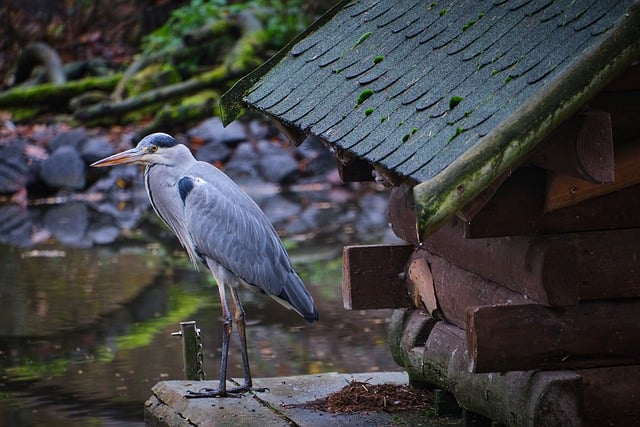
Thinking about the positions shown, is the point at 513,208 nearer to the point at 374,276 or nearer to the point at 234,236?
the point at 374,276

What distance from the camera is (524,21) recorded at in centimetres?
508

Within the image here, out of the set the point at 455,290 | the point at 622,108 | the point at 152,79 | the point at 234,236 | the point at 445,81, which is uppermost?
the point at 152,79

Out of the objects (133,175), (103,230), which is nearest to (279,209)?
(103,230)

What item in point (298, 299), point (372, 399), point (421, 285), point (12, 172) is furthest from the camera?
point (12, 172)

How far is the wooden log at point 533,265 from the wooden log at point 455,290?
0.18ft

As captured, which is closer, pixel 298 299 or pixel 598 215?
pixel 598 215

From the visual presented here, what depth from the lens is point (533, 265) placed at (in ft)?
16.5

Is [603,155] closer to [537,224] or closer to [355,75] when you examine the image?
[537,224]

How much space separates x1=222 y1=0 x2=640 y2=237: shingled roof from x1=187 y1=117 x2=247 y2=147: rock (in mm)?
13574

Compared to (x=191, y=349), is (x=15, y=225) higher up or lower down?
higher up

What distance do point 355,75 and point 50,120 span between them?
17.2 meters

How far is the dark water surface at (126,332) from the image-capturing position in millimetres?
8508

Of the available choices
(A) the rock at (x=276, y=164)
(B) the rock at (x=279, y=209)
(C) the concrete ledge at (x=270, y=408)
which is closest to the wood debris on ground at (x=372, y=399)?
(C) the concrete ledge at (x=270, y=408)

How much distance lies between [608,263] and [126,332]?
242 inches
